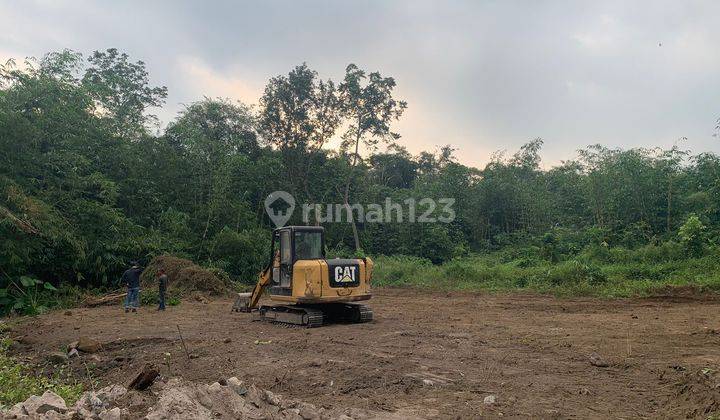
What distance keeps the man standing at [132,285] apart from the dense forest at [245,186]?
2.32m

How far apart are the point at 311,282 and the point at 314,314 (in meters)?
0.82

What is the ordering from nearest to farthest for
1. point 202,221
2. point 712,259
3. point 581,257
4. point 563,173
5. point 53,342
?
point 53,342 < point 712,259 < point 581,257 < point 202,221 < point 563,173

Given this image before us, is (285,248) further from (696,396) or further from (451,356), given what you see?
(696,396)

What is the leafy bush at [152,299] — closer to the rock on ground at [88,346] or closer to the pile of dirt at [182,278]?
the pile of dirt at [182,278]

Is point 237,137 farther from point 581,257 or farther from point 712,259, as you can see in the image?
point 712,259

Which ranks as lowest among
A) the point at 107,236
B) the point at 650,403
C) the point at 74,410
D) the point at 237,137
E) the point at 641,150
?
the point at 650,403

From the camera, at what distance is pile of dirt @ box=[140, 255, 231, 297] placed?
18.6m

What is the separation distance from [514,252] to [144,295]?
1883cm

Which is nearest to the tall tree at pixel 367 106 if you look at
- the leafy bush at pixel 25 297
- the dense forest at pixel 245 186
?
the dense forest at pixel 245 186

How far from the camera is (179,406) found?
431 centimetres

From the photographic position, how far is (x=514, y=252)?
28.4m

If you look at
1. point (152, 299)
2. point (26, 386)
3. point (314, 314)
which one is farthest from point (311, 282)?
point (152, 299)

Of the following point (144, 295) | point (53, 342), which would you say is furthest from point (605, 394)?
point (144, 295)

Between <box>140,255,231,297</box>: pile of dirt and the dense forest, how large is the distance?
0.95 metres
